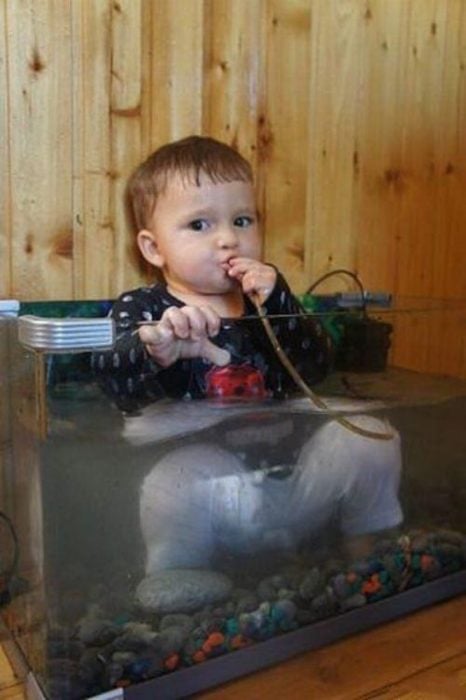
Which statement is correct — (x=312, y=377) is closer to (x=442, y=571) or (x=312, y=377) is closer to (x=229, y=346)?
(x=229, y=346)

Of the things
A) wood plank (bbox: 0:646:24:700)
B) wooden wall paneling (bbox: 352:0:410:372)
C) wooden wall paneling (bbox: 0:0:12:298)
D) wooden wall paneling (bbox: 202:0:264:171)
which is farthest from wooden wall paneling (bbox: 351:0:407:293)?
wood plank (bbox: 0:646:24:700)

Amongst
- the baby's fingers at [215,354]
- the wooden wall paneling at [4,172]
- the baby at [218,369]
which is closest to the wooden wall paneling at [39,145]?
the wooden wall paneling at [4,172]

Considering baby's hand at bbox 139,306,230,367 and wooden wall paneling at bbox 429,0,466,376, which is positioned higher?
wooden wall paneling at bbox 429,0,466,376

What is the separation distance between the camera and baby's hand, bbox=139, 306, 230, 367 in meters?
0.72

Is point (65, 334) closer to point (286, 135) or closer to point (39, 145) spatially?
point (39, 145)

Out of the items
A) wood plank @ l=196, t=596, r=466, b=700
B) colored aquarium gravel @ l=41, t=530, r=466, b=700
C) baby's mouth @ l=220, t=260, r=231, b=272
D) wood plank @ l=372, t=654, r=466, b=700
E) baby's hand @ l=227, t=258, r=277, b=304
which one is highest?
baby's mouth @ l=220, t=260, r=231, b=272

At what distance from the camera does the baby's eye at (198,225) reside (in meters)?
0.99

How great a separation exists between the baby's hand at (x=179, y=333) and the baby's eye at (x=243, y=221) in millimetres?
299

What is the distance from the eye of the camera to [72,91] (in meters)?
1.01

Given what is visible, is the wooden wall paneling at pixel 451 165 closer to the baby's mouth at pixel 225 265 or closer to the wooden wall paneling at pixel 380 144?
the wooden wall paneling at pixel 380 144

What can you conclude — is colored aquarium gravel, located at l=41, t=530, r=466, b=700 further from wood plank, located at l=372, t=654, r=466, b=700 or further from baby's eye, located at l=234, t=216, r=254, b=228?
baby's eye, located at l=234, t=216, r=254, b=228

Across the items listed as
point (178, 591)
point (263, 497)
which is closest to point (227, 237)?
point (263, 497)

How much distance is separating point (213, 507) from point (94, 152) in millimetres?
549

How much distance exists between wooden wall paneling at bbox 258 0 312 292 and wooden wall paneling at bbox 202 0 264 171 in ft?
0.07
